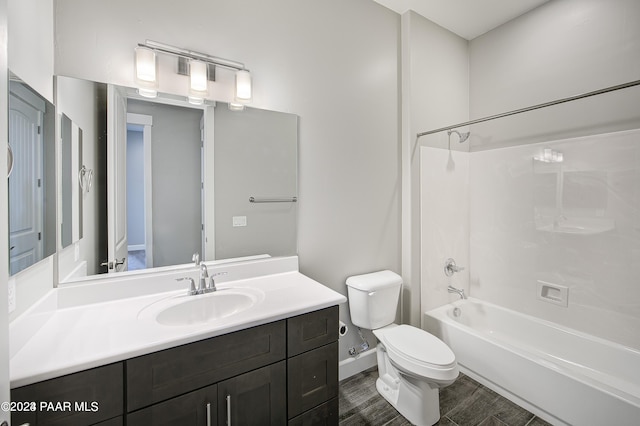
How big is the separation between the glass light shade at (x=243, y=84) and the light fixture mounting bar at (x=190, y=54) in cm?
4

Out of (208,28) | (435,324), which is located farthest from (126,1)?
(435,324)

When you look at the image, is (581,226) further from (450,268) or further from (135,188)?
(135,188)

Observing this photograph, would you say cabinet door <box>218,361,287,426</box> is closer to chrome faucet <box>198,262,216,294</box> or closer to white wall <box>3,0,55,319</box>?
chrome faucet <box>198,262,216,294</box>

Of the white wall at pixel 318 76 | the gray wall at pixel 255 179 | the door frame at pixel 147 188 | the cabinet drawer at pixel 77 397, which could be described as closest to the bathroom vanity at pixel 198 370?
the cabinet drawer at pixel 77 397

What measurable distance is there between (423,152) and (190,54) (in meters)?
1.86

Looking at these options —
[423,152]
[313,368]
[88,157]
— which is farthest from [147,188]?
[423,152]

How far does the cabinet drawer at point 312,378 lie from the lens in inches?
51.3

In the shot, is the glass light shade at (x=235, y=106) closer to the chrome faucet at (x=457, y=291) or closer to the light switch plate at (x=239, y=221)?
the light switch plate at (x=239, y=221)

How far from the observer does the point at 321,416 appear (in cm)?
141

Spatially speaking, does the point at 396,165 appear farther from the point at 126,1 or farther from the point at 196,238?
the point at 126,1

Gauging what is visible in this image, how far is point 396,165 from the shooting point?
2447 mm

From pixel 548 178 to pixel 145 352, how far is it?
111 inches

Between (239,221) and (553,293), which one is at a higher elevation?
(239,221)

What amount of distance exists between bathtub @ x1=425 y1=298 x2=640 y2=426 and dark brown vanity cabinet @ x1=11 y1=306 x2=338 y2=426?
124 cm
